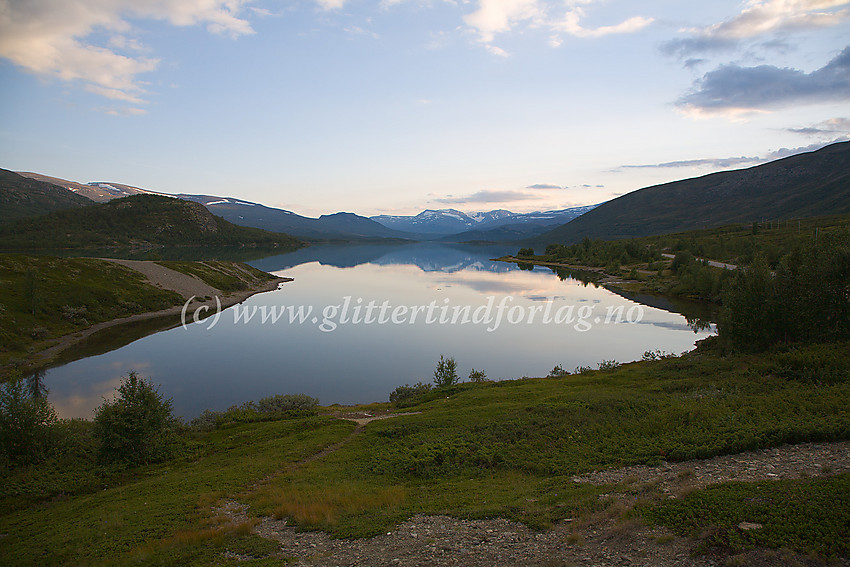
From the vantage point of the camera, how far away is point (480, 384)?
28344 millimetres

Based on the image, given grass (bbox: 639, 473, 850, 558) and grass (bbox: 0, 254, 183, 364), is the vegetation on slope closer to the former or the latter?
grass (bbox: 639, 473, 850, 558)

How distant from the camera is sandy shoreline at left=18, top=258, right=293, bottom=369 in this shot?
125ft

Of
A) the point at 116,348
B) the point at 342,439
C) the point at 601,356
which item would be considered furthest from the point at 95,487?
the point at 601,356

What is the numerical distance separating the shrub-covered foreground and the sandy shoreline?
2354cm

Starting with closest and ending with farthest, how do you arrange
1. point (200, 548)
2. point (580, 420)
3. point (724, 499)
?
point (724, 499)
point (200, 548)
point (580, 420)

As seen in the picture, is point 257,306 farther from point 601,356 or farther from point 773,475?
point 773,475

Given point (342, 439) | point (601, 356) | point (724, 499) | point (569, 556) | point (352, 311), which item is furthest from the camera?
point (352, 311)

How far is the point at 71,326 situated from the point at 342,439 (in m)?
43.2

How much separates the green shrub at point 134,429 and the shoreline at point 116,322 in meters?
23.6

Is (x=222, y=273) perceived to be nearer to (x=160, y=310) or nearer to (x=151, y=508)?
(x=160, y=310)

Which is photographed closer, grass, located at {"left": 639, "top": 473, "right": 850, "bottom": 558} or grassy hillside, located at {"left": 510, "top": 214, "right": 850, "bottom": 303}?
grass, located at {"left": 639, "top": 473, "right": 850, "bottom": 558}

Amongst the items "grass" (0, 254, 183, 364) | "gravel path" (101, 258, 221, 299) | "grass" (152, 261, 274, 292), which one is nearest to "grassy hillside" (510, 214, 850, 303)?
"grass" (0, 254, 183, 364)

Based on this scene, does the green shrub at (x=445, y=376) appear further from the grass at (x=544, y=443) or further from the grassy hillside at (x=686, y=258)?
the grassy hillside at (x=686, y=258)

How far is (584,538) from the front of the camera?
861 cm
